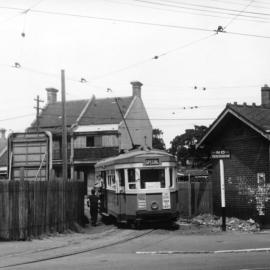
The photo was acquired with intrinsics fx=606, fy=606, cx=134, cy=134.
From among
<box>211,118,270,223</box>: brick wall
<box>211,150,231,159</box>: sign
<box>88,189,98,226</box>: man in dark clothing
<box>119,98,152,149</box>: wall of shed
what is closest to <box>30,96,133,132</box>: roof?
<box>119,98,152,149</box>: wall of shed

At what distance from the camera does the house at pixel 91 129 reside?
178 ft

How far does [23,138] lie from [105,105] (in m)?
34.9

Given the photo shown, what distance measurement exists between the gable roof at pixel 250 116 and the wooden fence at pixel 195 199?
2.84 m

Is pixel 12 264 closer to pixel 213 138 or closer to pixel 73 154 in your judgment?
pixel 213 138

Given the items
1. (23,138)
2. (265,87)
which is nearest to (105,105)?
(265,87)

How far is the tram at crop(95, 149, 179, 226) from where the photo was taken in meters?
20.8

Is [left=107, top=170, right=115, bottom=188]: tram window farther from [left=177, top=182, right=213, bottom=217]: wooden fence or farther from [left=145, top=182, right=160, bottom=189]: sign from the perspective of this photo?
[left=177, top=182, right=213, bottom=217]: wooden fence

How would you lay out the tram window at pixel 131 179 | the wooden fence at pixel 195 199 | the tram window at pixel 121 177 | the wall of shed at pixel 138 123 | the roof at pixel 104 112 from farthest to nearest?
the wall of shed at pixel 138 123
the roof at pixel 104 112
the wooden fence at pixel 195 199
the tram window at pixel 121 177
the tram window at pixel 131 179

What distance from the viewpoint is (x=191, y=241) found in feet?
56.5

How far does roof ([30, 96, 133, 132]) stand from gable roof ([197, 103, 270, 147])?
1231 inches

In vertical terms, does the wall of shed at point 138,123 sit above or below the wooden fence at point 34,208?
above

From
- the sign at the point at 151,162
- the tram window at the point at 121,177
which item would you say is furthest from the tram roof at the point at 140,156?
the tram window at the point at 121,177

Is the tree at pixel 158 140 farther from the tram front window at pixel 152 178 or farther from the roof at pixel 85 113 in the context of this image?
the tram front window at pixel 152 178

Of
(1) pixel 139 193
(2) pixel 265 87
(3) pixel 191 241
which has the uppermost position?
(2) pixel 265 87
